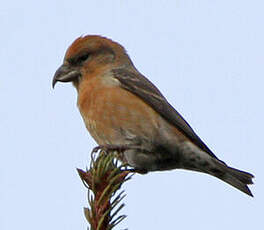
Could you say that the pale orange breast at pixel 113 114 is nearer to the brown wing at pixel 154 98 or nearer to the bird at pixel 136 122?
the bird at pixel 136 122

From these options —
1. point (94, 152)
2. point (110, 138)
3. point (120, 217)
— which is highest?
point (110, 138)

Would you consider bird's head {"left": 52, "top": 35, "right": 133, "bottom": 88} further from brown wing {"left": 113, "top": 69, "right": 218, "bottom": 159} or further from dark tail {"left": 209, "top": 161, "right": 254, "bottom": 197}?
dark tail {"left": 209, "top": 161, "right": 254, "bottom": 197}

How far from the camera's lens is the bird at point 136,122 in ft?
A: 15.8

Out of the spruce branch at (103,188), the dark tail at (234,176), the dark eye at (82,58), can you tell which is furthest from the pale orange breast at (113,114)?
the spruce branch at (103,188)

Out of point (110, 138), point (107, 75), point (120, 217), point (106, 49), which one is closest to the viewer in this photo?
point (120, 217)

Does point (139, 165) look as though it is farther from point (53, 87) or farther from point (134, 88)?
point (53, 87)

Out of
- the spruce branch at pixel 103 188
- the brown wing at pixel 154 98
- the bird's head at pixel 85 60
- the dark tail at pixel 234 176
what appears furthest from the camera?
the bird's head at pixel 85 60

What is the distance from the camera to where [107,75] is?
5.48 metres

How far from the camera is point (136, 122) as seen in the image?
4.89 metres

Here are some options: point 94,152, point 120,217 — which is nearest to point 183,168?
point 94,152

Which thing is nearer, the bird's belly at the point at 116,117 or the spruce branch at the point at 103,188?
the spruce branch at the point at 103,188

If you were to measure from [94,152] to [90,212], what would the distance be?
3.30 feet

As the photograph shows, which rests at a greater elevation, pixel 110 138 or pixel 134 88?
pixel 134 88

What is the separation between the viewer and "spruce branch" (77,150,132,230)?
262 centimetres
